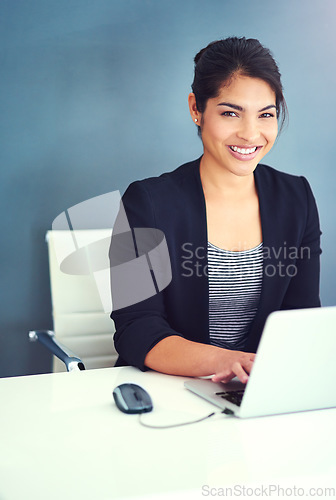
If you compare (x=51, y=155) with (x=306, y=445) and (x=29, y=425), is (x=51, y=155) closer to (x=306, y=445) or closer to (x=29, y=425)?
(x=29, y=425)

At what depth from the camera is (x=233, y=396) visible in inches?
48.9

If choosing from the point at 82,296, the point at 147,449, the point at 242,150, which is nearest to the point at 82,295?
the point at 82,296

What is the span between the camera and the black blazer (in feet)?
5.55

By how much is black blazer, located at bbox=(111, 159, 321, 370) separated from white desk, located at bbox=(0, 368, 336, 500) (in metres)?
0.37

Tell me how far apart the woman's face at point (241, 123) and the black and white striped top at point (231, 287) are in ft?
0.86

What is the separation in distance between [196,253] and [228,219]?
165 mm

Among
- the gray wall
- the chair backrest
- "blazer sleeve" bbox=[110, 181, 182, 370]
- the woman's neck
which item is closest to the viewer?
"blazer sleeve" bbox=[110, 181, 182, 370]

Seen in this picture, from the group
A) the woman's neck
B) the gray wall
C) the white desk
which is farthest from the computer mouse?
Answer: the gray wall

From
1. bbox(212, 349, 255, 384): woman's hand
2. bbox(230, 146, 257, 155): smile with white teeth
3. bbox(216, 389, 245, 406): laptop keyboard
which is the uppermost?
bbox(230, 146, 257, 155): smile with white teeth

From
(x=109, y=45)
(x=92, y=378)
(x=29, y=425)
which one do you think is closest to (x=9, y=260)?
(x=109, y=45)

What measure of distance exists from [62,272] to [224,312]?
0.68m

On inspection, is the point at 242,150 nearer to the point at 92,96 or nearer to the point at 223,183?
the point at 223,183

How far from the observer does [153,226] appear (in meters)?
1.69

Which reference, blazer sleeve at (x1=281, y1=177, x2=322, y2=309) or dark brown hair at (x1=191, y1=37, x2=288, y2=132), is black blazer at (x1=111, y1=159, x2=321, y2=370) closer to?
blazer sleeve at (x1=281, y1=177, x2=322, y2=309)
